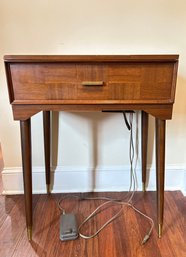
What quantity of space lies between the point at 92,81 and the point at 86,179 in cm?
79

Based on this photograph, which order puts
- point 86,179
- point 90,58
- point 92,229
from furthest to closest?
point 86,179
point 92,229
point 90,58

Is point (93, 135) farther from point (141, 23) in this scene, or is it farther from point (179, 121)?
point (141, 23)

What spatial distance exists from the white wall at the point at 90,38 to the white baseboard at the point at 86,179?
0.13 metres

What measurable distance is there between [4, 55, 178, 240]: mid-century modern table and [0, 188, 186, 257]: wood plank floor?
56 centimetres

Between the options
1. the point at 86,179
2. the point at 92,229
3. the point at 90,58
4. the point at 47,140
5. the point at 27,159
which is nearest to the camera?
the point at 90,58

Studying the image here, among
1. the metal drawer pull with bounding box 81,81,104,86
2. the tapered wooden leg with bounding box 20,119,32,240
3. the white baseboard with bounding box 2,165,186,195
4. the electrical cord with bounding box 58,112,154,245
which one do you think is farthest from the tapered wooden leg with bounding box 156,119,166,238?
the tapered wooden leg with bounding box 20,119,32,240

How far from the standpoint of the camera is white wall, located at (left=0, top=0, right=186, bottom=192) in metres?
1.25

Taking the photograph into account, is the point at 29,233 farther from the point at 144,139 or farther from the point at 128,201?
the point at 144,139

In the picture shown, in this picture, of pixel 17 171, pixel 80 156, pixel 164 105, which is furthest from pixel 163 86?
pixel 17 171

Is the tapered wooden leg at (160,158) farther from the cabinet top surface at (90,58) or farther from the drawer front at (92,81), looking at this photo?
the cabinet top surface at (90,58)

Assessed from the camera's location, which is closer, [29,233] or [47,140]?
[29,233]

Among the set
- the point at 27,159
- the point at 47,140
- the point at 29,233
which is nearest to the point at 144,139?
the point at 47,140

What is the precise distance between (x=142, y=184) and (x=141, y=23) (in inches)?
39.1

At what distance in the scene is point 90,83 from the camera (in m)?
0.95
